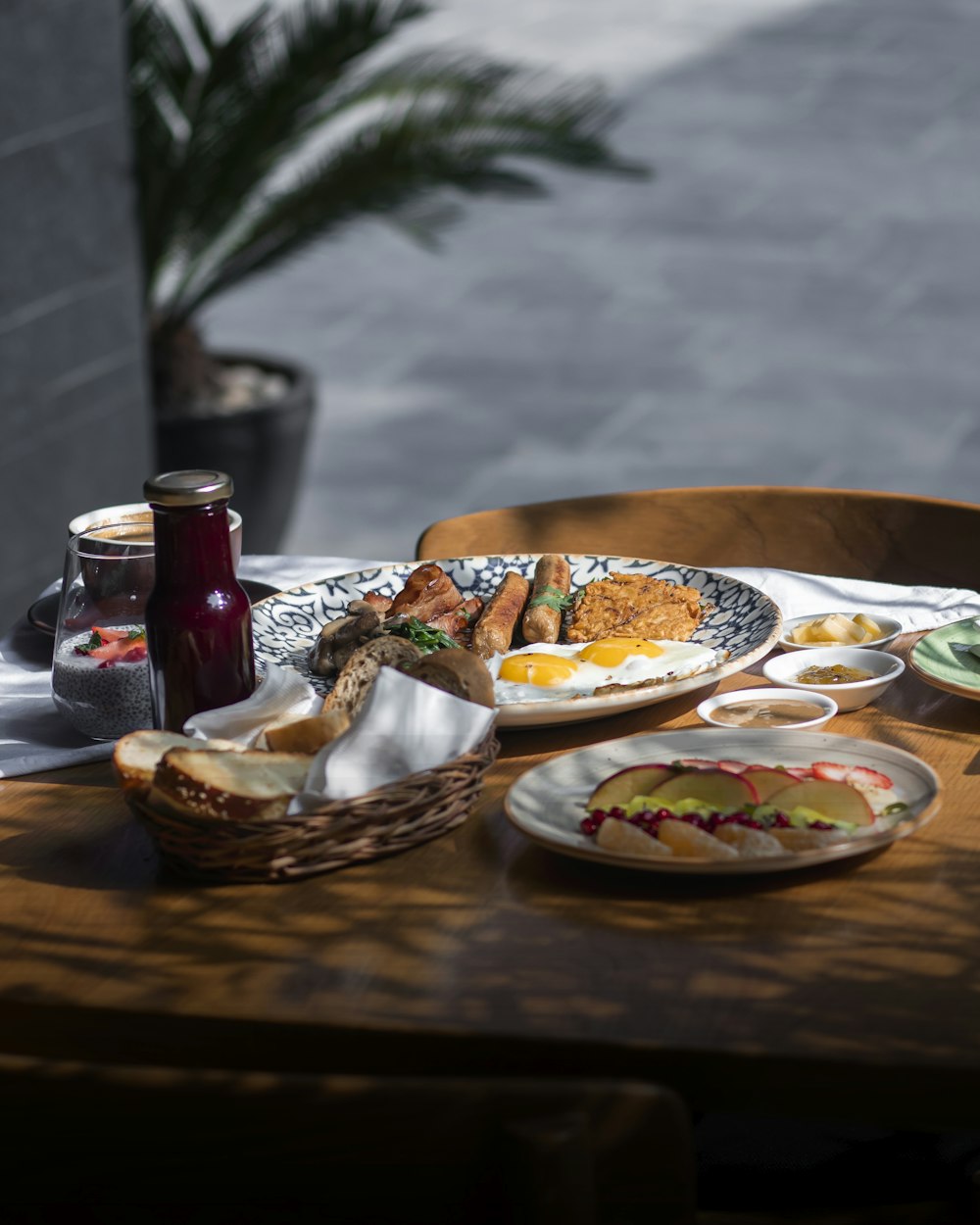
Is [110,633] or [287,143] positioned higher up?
[287,143]

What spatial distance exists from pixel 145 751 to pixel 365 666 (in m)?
0.24

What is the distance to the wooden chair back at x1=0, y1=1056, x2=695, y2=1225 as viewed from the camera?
0.79 m

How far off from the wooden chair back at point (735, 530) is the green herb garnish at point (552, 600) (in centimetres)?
50

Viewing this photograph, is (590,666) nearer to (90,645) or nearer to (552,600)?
(552,600)

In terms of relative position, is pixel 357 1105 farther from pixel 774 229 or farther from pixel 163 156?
pixel 774 229

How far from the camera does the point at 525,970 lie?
3.66ft

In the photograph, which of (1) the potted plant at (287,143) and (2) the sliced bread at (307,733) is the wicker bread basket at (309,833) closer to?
(2) the sliced bread at (307,733)

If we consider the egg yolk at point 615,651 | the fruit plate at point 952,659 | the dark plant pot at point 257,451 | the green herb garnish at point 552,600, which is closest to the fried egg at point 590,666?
the egg yolk at point 615,651

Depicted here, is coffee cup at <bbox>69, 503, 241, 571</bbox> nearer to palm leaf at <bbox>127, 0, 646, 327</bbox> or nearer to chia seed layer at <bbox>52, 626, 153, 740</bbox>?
chia seed layer at <bbox>52, 626, 153, 740</bbox>

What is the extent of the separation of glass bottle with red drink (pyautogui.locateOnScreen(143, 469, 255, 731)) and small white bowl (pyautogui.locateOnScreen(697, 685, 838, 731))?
0.43 m

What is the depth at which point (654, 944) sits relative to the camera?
114 centimetres

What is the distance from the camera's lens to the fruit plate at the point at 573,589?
147 centimetres

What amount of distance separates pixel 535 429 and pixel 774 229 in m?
2.55

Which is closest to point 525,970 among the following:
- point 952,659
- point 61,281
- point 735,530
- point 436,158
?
point 952,659
